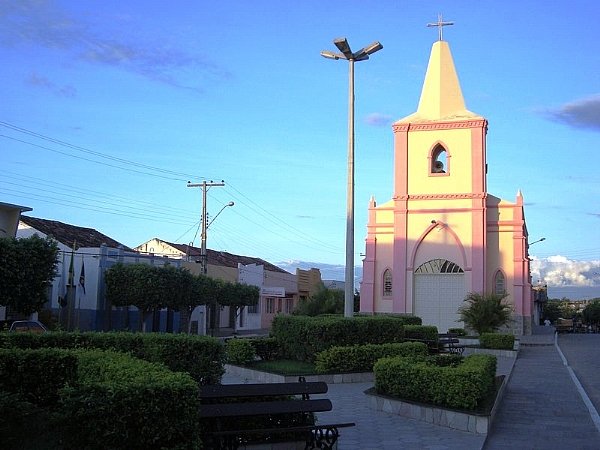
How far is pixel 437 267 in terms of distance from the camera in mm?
37312

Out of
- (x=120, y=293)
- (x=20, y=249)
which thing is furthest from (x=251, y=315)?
(x=20, y=249)

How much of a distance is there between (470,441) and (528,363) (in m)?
14.4

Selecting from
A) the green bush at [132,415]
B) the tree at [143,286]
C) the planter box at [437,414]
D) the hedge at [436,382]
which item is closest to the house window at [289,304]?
the tree at [143,286]

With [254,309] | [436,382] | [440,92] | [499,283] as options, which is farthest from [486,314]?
[254,309]

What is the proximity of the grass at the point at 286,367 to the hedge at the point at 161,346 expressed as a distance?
181 inches

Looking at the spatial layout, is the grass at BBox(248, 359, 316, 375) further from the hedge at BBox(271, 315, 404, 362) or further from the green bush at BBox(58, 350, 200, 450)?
the green bush at BBox(58, 350, 200, 450)

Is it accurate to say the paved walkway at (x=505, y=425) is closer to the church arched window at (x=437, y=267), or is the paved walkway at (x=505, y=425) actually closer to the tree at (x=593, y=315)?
the church arched window at (x=437, y=267)

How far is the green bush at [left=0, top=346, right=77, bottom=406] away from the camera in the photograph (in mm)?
8109

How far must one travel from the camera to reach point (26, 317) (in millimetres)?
32625

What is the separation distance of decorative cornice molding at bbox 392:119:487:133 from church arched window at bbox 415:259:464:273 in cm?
730

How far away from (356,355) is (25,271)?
713 inches

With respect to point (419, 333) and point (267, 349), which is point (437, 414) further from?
point (419, 333)

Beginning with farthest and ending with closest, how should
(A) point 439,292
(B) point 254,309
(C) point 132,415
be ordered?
(B) point 254,309 < (A) point 439,292 < (C) point 132,415

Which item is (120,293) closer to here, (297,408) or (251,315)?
(251,315)
